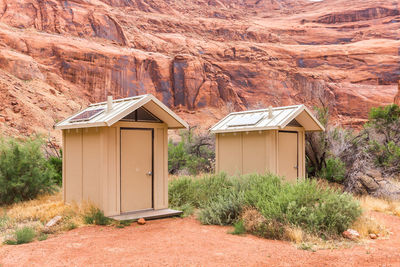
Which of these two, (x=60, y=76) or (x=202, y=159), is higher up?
(x=60, y=76)

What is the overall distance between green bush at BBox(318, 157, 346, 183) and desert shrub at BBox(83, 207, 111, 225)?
9.39 metres

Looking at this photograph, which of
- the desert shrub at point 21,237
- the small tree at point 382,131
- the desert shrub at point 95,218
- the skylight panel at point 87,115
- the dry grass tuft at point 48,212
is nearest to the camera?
the desert shrub at point 21,237

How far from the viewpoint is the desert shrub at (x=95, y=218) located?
880cm

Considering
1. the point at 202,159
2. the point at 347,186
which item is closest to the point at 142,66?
the point at 202,159

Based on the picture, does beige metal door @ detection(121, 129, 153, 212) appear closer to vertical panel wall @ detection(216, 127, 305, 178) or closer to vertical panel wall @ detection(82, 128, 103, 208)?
vertical panel wall @ detection(82, 128, 103, 208)

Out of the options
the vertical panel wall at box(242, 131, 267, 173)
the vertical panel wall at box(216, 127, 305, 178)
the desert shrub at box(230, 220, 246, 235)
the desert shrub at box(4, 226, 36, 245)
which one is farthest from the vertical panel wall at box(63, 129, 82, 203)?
the vertical panel wall at box(242, 131, 267, 173)

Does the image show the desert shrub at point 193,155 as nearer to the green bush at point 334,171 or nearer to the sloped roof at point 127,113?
the green bush at point 334,171

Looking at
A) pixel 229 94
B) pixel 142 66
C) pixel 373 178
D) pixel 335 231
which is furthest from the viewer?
pixel 229 94

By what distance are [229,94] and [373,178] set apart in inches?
1185

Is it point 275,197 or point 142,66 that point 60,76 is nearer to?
point 142,66

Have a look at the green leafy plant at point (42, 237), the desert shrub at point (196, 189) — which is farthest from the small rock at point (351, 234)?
the green leafy plant at point (42, 237)

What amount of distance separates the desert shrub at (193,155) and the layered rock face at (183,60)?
11.3m

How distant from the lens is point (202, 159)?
1741 centimetres

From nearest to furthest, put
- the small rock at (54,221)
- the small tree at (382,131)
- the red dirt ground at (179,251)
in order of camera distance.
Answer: the red dirt ground at (179,251)
the small rock at (54,221)
the small tree at (382,131)
